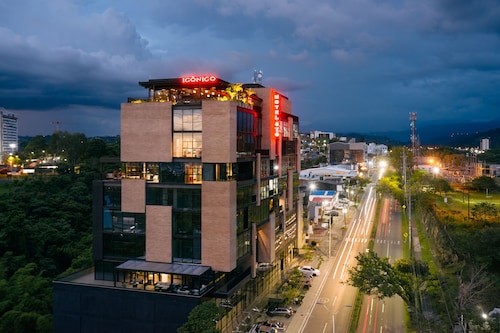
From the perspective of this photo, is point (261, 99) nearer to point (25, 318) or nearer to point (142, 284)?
point (142, 284)

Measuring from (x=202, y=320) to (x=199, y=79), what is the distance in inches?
1004

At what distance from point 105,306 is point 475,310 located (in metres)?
35.9

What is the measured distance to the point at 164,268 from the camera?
4306 centimetres

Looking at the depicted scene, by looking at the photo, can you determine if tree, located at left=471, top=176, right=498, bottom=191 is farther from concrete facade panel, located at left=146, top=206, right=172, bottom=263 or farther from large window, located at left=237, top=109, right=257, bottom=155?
concrete facade panel, located at left=146, top=206, right=172, bottom=263

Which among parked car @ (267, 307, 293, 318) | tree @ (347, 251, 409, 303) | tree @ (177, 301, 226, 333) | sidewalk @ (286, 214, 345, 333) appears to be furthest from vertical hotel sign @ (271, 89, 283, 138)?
tree @ (177, 301, 226, 333)

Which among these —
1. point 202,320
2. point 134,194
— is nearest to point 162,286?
point 202,320

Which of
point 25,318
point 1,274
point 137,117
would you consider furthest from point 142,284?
point 1,274

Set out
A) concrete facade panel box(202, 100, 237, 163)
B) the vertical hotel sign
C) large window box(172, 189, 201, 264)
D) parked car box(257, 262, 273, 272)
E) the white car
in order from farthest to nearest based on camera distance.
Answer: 1. the white car
2. the vertical hotel sign
3. parked car box(257, 262, 273, 272)
4. large window box(172, 189, 201, 264)
5. concrete facade panel box(202, 100, 237, 163)

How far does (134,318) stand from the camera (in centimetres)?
4153

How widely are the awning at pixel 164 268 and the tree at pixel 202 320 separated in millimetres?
4610

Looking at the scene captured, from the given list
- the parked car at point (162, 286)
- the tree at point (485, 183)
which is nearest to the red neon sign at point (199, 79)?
the parked car at point (162, 286)

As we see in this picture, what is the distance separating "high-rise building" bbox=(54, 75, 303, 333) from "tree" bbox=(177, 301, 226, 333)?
2432 mm

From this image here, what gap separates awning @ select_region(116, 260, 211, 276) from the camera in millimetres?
41906

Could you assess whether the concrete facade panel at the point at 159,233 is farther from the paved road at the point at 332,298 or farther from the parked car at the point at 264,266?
the paved road at the point at 332,298
